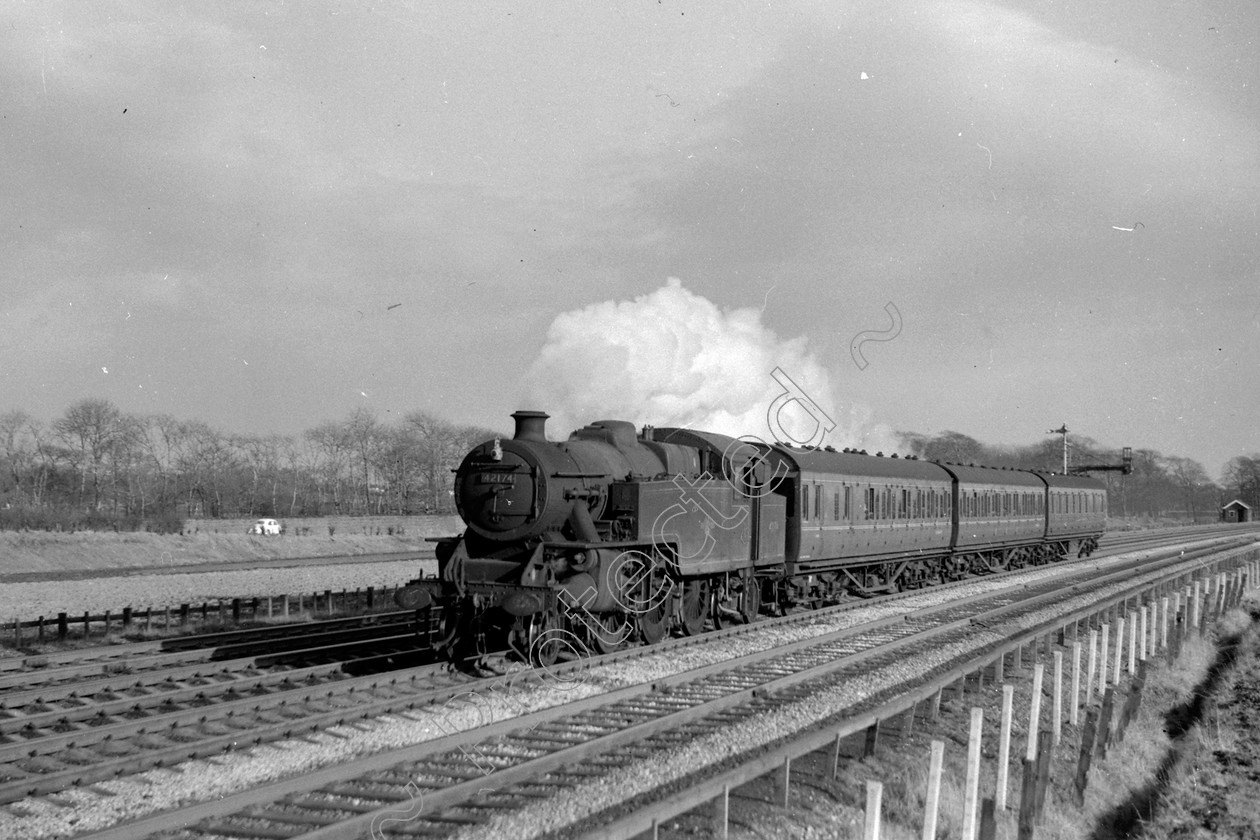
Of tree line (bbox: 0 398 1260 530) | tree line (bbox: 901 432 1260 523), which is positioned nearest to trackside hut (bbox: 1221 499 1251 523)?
tree line (bbox: 901 432 1260 523)

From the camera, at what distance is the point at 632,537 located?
496 inches

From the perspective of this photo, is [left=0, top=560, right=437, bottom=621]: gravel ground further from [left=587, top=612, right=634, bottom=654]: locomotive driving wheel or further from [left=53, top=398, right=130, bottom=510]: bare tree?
[left=53, top=398, right=130, bottom=510]: bare tree

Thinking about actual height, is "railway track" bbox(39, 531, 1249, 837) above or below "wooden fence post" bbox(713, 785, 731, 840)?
below

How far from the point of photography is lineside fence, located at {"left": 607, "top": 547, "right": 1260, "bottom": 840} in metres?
6.09

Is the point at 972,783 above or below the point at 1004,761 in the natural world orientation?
above

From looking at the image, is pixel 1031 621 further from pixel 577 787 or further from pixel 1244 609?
pixel 577 787

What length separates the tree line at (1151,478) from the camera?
94.8 metres

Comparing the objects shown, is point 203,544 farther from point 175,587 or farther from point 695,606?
point 695,606

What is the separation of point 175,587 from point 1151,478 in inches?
4319

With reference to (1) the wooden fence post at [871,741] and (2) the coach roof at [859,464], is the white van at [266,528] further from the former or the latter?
(1) the wooden fence post at [871,741]

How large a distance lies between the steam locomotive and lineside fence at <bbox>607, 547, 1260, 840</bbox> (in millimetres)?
3727

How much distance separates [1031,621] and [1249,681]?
4074mm

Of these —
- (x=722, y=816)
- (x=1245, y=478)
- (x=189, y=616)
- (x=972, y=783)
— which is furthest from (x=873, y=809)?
(x=1245, y=478)

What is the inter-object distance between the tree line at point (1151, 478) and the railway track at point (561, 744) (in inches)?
2795
